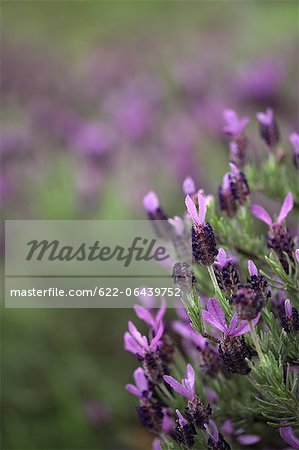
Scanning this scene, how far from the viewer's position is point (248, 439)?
139 cm

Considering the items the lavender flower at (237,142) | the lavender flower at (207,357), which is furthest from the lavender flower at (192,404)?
the lavender flower at (237,142)

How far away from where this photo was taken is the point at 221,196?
4.85ft

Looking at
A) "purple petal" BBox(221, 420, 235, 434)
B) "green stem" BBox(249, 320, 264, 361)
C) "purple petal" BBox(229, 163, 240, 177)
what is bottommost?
"purple petal" BBox(221, 420, 235, 434)

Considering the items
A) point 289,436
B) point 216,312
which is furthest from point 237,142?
point 289,436

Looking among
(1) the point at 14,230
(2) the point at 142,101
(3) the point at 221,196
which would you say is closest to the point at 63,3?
(2) the point at 142,101

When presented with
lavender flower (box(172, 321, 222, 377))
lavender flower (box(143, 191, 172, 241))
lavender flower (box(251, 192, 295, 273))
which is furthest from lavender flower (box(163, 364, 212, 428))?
lavender flower (box(143, 191, 172, 241))

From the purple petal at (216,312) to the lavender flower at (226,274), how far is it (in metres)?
0.04

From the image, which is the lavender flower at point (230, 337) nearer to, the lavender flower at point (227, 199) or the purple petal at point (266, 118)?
the lavender flower at point (227, 199)

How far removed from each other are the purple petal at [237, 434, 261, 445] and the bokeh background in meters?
1.07

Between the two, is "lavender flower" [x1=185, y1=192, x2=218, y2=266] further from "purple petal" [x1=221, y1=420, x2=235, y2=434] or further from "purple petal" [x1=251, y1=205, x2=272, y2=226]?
"purple petal" [x1=221, y1=420, x2=235, y2=434]

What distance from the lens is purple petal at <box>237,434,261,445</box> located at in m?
1.38

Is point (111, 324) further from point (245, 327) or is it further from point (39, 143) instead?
point (245, 327)

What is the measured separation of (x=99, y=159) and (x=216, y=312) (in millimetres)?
2235

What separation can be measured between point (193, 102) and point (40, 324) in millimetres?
1690
